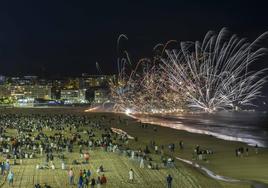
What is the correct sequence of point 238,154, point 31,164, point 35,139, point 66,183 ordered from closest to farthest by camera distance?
point 66,183 → point 31,164 → point 238,154 → point 35,139

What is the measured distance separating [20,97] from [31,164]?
165 metres

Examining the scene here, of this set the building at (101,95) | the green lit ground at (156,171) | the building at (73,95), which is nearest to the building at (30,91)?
the building at (73,95)

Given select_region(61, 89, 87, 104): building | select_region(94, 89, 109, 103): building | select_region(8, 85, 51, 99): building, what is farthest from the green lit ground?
select_region(8, 85, 51, 99): building

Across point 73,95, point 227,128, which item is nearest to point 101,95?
point 73,95

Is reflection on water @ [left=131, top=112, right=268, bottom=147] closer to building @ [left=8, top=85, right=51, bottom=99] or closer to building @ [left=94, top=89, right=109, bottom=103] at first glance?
building @ [left=94, top=89, right=109, bottom=103]

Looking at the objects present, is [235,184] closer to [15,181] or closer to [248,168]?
[248,168]

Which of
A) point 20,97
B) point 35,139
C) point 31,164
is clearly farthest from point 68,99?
point 31,164

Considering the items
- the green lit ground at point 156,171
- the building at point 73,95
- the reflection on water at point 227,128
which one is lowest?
the green lit ground at point 156,171

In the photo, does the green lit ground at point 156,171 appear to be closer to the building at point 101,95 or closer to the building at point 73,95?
the building at point 101,95

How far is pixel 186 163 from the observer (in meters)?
26.0

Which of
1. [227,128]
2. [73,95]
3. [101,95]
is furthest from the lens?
[73,95]

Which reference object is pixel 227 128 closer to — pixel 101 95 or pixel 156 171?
pixel 156 171

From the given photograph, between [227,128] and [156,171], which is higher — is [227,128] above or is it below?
above

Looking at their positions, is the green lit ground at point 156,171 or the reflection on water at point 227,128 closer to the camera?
the green lit ground at point 156,171
